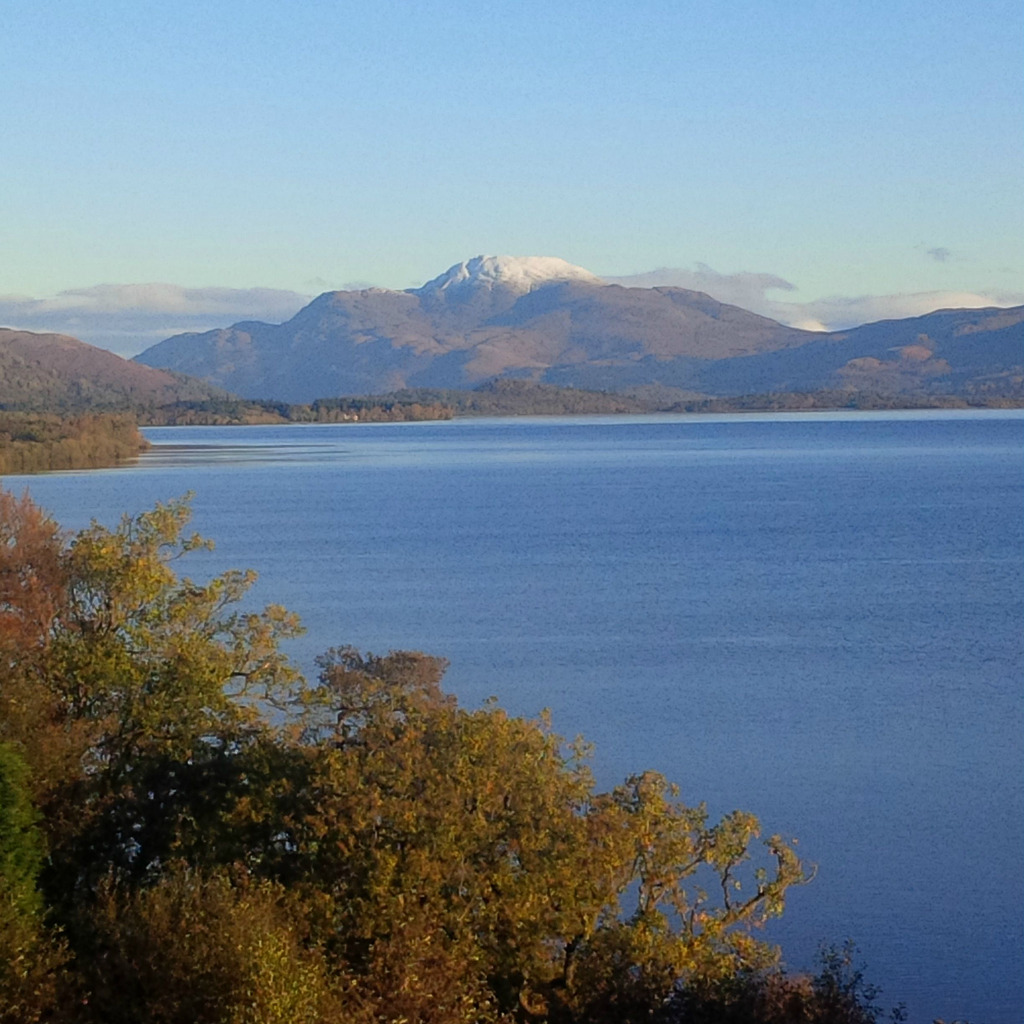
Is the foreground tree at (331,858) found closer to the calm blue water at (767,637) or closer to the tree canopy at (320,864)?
the tree canopy at (320,864)

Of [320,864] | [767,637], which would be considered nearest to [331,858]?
[320,864]

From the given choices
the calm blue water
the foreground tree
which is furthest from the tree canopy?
the calm blue water

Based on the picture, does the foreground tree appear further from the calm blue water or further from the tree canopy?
the calm blue water

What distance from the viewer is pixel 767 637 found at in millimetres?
45562

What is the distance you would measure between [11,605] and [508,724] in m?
11.0

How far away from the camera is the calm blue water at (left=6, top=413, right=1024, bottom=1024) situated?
23.9 m

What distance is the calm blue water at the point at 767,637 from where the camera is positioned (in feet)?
78.4

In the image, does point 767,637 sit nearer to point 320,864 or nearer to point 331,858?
point 320,864

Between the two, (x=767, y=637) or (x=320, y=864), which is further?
(x=767, y=637)

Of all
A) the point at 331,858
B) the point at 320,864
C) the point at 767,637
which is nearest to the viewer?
the point at 331,858

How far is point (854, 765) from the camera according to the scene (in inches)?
1200

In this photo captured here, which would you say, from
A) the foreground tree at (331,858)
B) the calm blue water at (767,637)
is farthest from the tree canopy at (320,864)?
the calm blue water at (767,637)

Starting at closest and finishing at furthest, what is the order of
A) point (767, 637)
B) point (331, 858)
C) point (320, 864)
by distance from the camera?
1. point (331, 858)
2. point (320, 864)
3. point (767, 637)

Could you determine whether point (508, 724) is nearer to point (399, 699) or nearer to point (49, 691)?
point (399, 699)
